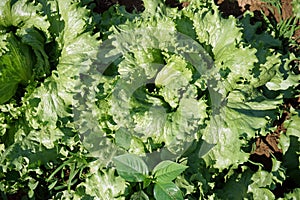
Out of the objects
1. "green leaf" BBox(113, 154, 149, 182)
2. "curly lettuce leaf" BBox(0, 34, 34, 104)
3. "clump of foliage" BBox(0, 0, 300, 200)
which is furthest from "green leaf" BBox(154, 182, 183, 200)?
"curly lettuce leaf" BBox(0, 34, 34, 104)

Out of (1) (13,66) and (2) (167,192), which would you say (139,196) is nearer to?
(2) (167,192)

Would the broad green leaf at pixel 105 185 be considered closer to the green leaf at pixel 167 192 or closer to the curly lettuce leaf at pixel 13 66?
the green leaf at pixel 167 192

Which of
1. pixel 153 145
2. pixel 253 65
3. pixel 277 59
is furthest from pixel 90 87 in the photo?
pixel 277 59

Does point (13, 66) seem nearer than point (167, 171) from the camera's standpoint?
No

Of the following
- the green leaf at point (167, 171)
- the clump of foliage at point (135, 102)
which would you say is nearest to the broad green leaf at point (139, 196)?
the clump of foliage at point (135, 102)

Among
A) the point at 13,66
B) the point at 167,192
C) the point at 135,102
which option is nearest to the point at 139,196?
the point at 167,192

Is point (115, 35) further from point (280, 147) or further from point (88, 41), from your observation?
point (280, 147)

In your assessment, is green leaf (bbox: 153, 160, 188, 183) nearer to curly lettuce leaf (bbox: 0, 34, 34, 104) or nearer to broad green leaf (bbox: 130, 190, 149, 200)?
broad green leaf (bbox: 130, 190, 149, 200)
